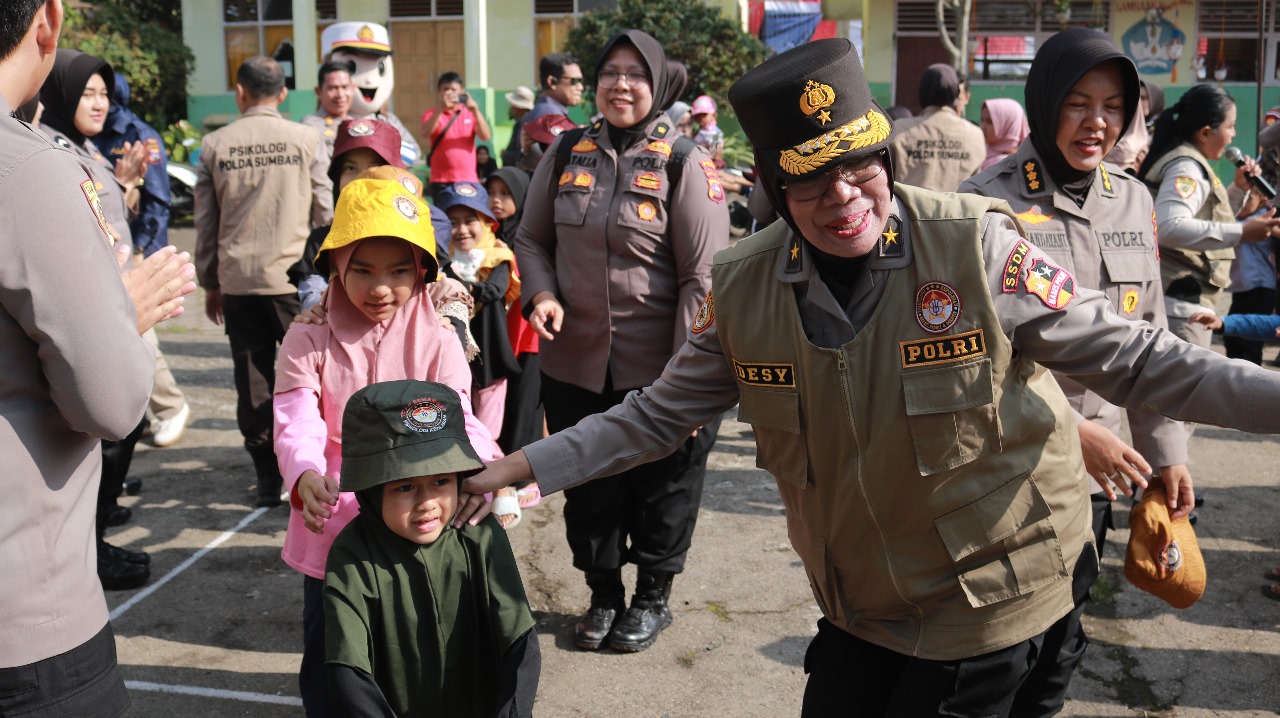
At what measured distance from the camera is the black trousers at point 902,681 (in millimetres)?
2402

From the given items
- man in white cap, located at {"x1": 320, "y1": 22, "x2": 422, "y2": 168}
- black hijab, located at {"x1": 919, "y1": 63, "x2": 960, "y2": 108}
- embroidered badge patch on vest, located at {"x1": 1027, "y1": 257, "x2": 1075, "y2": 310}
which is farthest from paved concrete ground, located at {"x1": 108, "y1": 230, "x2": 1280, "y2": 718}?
man in white cap, located at {"x1": 320, "y1": 22, "x2": 422, "y2": 168}

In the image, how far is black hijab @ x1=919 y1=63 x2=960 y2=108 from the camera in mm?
7055

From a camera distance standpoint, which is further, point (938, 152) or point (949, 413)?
point (938, 152)

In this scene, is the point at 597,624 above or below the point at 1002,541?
below

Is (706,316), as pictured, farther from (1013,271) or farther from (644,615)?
(644,615)

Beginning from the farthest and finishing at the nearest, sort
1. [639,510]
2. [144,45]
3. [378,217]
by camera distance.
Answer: [144,45], [639,510], [378,217]

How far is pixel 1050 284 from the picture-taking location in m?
2.29

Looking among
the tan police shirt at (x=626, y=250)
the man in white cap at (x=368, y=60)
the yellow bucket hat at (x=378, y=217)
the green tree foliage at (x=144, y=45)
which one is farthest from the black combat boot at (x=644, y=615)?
the green tree foliage at (x=144, y=45)

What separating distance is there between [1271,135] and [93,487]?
20.4 ft

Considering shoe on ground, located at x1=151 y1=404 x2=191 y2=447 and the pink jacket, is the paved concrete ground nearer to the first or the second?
shoe on ground, located at x1=151 y1=404 x2=191 y2=447

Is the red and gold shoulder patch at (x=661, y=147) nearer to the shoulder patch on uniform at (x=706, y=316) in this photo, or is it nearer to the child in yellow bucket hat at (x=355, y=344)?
the child in yellow bucket hat at (x=355, y=344)

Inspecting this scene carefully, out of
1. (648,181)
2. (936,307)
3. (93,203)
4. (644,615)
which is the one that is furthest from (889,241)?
(644,615)

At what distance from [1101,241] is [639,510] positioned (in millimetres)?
1902

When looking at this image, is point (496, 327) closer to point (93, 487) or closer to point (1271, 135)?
point (93, 487)
